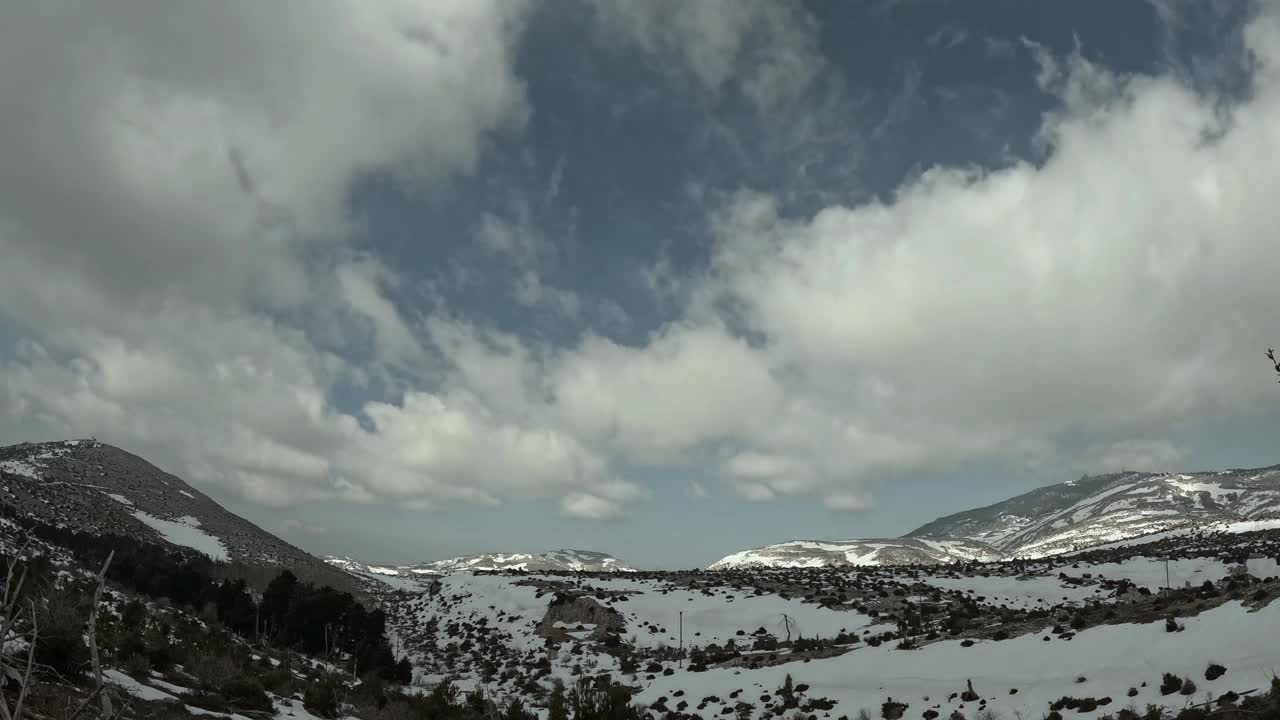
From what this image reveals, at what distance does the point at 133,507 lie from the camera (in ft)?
399

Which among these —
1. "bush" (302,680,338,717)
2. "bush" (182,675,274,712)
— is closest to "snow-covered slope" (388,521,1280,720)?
"bush" (302,680,338,717)

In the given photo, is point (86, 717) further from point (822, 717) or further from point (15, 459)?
point (15, 459)

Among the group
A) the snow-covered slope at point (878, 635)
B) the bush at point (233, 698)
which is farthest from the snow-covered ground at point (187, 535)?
the bush at point (233, 698)

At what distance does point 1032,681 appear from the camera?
2484cm

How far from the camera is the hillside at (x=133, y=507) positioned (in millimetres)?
88562

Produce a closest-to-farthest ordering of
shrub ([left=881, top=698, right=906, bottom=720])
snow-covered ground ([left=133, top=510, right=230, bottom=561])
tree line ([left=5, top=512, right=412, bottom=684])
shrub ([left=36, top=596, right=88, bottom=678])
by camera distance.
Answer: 1. shrub ([left=36, top=596, right=88, bottom=678])
2. shrub ([left=881, top=698, right=906, bottom=720])
3. tree line ([left=5, top=512, right=412, bottom=684])
4. snow-covered ground ([left=133, top=510, right=230, bottom=561])

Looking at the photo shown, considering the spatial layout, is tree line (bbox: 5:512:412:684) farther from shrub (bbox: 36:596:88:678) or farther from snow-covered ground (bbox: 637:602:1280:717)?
shrub (bbox: 36:596:88:678)

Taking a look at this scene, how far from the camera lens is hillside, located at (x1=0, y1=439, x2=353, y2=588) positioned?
88562mm

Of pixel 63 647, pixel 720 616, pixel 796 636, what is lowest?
pixel 796 636

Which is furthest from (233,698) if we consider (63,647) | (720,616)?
(720,616)

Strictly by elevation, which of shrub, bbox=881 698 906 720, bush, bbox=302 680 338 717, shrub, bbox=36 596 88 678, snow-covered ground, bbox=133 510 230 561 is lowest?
shrub, bbox=881 698 906 720

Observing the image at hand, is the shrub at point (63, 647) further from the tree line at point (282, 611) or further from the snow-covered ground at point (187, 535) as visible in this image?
the snow-covered ground at point (187, 535)

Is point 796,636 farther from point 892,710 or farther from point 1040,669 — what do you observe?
point 1040,669

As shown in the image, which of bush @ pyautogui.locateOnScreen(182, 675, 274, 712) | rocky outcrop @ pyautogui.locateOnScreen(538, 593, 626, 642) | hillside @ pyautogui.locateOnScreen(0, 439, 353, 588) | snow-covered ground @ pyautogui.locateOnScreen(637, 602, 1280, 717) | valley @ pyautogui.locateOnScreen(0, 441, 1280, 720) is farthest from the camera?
hillside @ pyautogui.locateOnScreen(0, 439, 353, 588)
